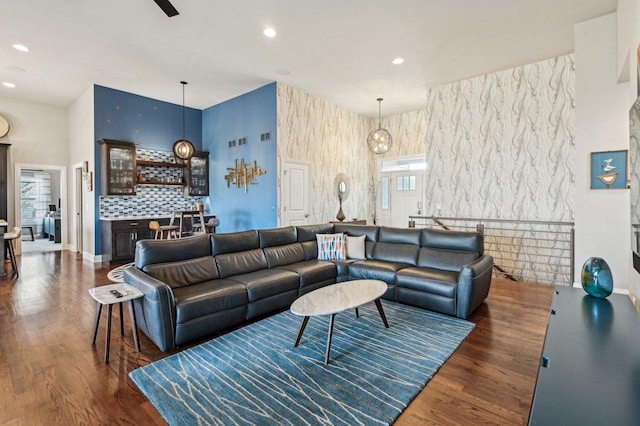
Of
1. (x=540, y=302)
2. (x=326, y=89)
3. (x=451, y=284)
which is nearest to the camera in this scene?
(x=451, y=284)

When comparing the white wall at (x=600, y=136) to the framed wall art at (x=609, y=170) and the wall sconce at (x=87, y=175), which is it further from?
the wall sconce at (x=87, y=175)

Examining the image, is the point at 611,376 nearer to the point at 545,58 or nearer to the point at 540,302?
the point at 540,302

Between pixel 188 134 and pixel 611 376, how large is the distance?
8.31 m

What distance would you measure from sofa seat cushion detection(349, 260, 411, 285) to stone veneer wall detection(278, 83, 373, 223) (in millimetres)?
2461

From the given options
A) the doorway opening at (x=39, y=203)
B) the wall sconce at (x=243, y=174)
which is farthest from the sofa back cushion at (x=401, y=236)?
the doorway opening at (x=39, y=203)

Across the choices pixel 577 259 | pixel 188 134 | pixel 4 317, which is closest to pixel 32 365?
pixel 4 317

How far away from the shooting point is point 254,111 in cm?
653

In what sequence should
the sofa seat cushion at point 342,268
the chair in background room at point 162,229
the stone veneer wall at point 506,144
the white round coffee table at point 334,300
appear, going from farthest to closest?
the chair in background room at point 162,229 → the stone veneer wall at point 506,144 → the sofa seat cushion at point 342,268 → the white round coffee table at point 334,300

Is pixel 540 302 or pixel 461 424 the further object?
pixel 540 302

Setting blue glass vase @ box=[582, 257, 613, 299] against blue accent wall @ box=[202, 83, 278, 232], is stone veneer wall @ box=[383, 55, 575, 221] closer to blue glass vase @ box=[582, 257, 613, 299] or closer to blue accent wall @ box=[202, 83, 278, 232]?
blue accent wall @ box=[202, 83, 278, 232]

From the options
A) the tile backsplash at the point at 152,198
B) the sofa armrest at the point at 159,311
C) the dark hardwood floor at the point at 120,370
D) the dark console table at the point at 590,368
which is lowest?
the dark hardwood floor at the point at 120,370

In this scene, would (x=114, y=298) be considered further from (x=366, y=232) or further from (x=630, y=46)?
(x=630, y=46)

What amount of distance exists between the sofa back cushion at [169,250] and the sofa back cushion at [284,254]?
2.59 feet

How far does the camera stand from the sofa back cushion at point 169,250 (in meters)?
3.15
